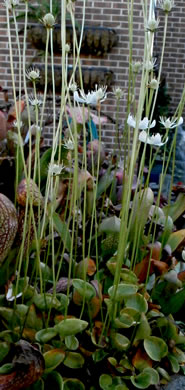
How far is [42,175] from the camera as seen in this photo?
4.91 ft

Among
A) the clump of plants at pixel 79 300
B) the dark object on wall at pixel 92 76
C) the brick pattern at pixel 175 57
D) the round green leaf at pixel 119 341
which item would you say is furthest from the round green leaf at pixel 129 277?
the brick pattern at pixel 175 57

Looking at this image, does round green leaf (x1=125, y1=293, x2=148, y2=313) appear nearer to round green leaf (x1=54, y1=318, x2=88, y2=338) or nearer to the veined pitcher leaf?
round green leaf (x1=54, y1=318, x2=88, y2=338)

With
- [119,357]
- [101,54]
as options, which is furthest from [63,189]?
[101,54]

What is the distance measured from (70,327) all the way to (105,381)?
0.15 metres

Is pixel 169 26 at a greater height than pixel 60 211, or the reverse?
pixel 60 211

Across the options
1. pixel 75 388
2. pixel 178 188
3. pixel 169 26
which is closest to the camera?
pixel 75 388

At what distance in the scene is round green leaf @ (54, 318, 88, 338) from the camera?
39.1 inches

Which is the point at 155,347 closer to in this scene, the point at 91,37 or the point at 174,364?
the point at 174,364

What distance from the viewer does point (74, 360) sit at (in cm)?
107

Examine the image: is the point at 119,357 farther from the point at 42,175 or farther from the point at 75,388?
the point at 42,175

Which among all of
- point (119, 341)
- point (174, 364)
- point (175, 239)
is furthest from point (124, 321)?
point (175, 239)

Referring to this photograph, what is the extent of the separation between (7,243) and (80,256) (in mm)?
431

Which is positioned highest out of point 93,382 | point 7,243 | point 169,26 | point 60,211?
point 7,243

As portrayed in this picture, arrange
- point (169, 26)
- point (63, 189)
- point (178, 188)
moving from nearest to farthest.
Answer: point (63, 189), point (178, 188), point (169, 26)
